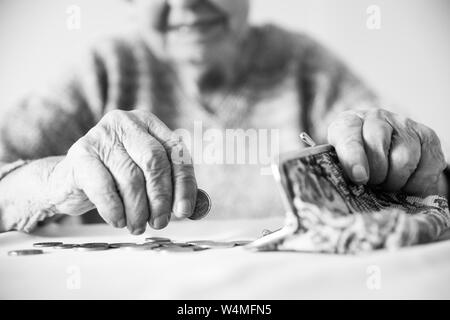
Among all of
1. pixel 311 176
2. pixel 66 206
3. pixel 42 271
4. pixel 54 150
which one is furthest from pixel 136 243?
pixel 54 150

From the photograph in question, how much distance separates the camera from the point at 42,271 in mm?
745

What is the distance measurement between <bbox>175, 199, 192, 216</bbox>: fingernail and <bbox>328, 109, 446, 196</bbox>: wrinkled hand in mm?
297

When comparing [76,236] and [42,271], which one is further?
[76,236]

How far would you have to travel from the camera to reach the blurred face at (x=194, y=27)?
74.3 inches

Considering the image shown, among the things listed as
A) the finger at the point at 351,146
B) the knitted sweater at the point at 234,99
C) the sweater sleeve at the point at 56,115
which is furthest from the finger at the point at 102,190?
the knitted sweater at the point at 234,99

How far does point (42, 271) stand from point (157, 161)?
29cm

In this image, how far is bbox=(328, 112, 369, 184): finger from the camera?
0.90 meters

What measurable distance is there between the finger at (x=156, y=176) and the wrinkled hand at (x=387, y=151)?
0.33 m

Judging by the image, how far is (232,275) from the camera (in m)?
0.64

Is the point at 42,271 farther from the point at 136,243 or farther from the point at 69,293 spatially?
the point at 136,243

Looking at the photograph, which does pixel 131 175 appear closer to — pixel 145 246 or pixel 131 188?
pixel 131 188

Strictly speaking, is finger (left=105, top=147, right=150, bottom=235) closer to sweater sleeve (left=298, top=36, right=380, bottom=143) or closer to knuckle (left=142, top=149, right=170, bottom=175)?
knuckle (left=142, top=149, right=170, bottom=175)

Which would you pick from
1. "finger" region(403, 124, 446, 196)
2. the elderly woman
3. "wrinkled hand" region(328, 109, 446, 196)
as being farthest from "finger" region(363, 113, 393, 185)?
the elderly woman

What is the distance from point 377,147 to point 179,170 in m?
0.38
